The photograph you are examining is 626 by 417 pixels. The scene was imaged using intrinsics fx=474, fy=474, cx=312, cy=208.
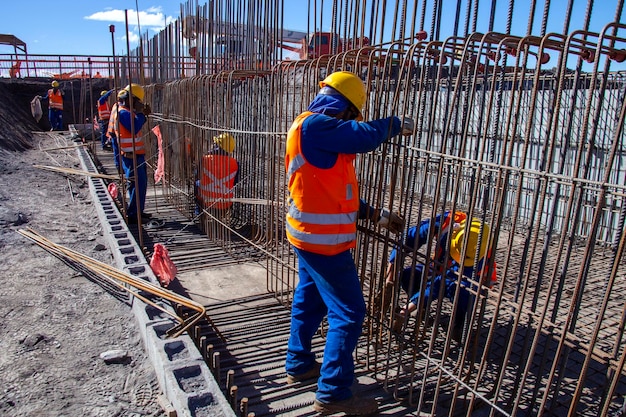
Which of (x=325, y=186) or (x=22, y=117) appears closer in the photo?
(x=325, y=186)

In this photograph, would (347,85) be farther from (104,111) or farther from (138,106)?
(104,111)

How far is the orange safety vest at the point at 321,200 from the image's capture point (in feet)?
9.64

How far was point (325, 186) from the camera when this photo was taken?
2.93m

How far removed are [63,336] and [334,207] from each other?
2.40 meters

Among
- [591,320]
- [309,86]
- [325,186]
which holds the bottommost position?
[591,320]

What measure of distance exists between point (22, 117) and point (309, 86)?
19109mm

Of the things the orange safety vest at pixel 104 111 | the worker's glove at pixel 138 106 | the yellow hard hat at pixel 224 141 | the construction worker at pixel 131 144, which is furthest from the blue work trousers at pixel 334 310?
the orange safety vest at pixel 104 111

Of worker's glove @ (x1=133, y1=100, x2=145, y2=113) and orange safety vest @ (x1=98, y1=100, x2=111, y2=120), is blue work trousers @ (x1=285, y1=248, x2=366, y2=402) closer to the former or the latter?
worker's glove @ (x1=133, y1=100, x2=145, y2=113)

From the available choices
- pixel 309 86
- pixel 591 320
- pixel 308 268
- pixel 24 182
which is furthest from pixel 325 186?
pixel 24 182

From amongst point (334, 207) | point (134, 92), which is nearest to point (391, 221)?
point (334, 207)

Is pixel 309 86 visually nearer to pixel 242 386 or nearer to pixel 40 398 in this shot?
pixel 242 386

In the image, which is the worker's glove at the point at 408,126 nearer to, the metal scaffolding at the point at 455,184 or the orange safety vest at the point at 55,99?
the metal scaffolding at the point at 455,184

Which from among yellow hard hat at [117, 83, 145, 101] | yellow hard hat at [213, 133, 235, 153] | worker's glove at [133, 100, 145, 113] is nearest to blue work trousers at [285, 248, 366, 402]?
yellow hard hat at [213, 133, 235, 153]

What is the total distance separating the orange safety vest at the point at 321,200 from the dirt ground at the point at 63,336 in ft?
4.68
